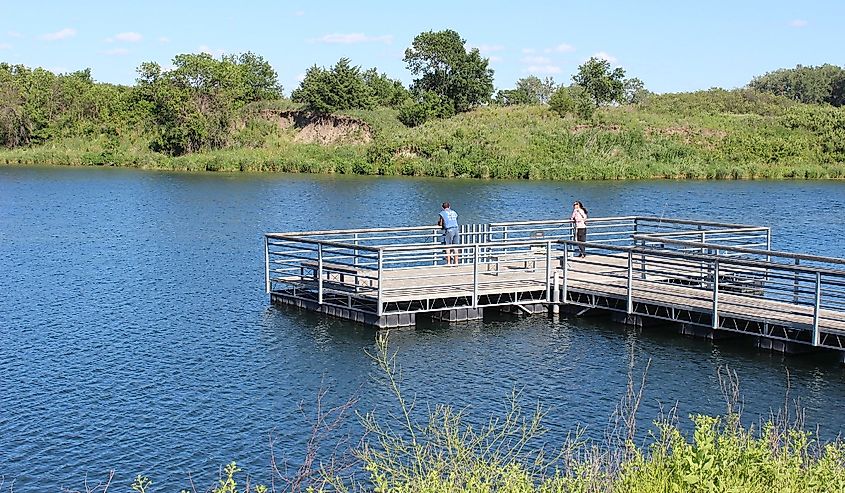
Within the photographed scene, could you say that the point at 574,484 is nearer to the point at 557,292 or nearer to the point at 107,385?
the point at 107,385

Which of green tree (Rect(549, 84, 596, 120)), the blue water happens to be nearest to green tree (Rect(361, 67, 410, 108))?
green tree (Rect(549, 84, 596, 120))

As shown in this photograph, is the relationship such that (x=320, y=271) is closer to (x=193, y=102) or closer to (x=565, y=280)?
(x=565, y=280)

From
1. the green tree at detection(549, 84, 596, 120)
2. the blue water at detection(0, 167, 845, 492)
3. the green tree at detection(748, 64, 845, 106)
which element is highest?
the green tree at detection(748, 64, 845, 106)

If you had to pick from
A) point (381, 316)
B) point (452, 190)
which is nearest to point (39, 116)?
point (452, 190)

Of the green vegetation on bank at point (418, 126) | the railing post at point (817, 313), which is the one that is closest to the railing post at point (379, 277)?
the railing post at point (817, 313)

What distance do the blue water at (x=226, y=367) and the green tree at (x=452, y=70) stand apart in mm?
54435

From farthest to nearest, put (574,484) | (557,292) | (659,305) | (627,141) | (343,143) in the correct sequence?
(343,143)
(627,141)
(557,292)
(659,305)
(574,484)

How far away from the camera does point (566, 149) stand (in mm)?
76812

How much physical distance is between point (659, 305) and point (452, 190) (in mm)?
40929

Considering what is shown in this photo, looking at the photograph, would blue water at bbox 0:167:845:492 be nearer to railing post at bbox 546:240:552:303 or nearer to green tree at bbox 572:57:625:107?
railing post at bbox 546:240:552:303

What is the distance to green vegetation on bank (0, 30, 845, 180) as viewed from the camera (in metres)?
76.8

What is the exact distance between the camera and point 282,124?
95500mm

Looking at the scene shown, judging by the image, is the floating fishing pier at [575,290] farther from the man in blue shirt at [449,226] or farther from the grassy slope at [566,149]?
the grassy slope at [566,149]

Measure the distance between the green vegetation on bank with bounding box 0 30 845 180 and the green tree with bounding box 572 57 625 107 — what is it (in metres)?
0.13
